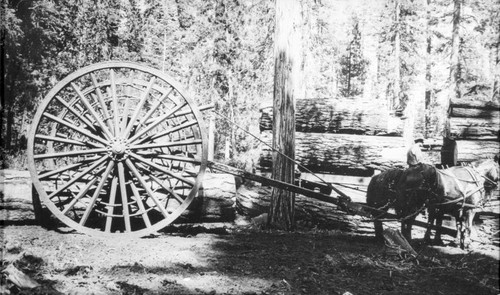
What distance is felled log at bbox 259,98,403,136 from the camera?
7645mm

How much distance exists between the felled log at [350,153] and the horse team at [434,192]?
120cm

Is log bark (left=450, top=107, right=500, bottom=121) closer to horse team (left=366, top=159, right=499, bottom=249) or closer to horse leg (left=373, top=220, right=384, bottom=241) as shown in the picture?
horse team (left=366, top=159, right=499, bottom=249)

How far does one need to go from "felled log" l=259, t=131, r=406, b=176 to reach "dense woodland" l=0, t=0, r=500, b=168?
1.01 meters

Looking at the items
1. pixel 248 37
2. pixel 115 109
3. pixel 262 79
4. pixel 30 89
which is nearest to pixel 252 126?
pixel 262 79

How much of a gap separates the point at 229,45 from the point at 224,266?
1327 cm

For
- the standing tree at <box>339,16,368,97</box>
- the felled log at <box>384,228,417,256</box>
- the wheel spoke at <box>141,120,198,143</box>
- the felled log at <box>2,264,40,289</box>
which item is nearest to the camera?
the felled log at <box>2,264,40,289</box>

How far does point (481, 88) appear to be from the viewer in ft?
44.3

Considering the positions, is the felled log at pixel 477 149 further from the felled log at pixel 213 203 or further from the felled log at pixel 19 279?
the felled log at pixel 19 279

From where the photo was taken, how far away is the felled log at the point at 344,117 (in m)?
7.64

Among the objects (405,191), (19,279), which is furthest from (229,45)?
(19,279)

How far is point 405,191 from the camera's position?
5.95 metres

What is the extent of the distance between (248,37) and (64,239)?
1241 centimetres

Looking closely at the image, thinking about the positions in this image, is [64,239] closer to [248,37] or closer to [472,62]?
[248,37]

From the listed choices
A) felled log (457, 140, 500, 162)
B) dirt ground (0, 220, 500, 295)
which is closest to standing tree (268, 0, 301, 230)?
dirt ground (0, 220, 500, 295)
